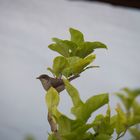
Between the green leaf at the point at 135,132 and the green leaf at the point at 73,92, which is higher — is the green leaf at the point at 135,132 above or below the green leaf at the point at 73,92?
below

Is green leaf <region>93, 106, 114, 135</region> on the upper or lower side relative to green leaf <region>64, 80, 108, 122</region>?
lower

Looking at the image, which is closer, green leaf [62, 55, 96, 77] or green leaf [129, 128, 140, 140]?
green leaf [129, 128, 140, 140]

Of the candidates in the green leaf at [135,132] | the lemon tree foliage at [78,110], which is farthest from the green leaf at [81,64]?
the green leaf at [135,132]

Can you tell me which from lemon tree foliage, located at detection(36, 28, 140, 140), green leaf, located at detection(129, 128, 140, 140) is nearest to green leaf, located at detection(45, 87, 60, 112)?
lemon tree foliage, located at detection(36, 28, 140, 140)

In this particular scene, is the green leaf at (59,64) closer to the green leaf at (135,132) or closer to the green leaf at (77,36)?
the green leaf at (77,36)

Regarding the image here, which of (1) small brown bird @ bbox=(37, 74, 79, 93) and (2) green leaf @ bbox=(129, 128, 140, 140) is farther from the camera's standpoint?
(1) small brown bird @ bbox=(37, 74, 79, 93)

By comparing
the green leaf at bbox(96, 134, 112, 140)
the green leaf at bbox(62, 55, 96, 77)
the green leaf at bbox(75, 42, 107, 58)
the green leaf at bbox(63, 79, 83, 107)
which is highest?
the green leaf at bbox(75, 42, 107, 58)

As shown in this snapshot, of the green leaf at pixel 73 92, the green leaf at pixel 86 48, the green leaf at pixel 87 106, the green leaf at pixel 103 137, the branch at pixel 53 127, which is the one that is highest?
the green leaf at pixel 86 48

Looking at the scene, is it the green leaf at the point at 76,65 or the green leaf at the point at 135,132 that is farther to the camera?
the green leaf at the point at 76,65

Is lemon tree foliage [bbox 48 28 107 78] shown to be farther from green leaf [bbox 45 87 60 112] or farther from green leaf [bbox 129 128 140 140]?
green leaf [bbox 129 128 140 140]

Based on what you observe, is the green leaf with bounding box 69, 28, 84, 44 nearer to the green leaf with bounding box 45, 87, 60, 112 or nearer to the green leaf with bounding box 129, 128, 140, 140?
the green leaf with bounding box 45, 87, 60, 112
